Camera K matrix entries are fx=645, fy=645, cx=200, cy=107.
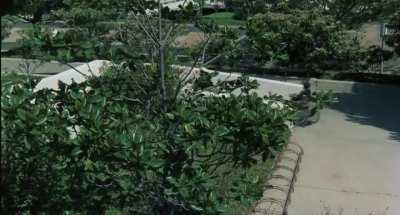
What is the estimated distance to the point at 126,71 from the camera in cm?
418

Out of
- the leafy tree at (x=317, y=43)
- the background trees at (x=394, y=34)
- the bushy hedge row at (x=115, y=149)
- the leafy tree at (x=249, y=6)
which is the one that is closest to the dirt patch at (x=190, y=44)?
the bushy hedge row at (x=115, y=149)

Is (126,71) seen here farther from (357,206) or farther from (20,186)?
(357,206)

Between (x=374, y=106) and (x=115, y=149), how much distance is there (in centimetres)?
1065

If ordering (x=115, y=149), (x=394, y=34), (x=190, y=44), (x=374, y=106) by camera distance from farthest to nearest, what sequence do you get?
1. (x=394, y=34)
2. (x=374, y=106)
3. (x=190, y=44)
4. (x=115, y=149)

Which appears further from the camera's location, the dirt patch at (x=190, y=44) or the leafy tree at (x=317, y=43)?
the leafy tree at (x=317, y=43)

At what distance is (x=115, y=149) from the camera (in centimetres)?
296

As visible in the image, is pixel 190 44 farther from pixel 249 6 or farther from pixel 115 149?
pixel 249 6

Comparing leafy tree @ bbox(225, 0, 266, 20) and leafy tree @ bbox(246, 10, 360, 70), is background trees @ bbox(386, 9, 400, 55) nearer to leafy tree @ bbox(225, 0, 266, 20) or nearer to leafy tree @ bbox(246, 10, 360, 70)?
leafy tree @ bbox(246, 10, 360, 70)

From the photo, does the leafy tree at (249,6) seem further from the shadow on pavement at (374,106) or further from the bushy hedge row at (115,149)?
the bushy hedge row at (115,149)

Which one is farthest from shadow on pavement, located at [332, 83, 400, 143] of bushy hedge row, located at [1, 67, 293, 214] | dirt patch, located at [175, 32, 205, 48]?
bushy hedge row, located at [1, 67, 293, 214]

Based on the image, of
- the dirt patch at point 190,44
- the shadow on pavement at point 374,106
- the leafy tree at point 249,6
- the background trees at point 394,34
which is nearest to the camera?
the dirt patch at point 190,44

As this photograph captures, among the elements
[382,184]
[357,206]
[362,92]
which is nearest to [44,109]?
[357,206]

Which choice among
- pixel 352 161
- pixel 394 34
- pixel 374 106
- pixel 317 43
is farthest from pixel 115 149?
pixel 394 34

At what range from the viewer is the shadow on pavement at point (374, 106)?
11.4 metres
